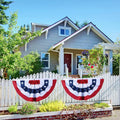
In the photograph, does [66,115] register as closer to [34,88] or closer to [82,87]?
[82,87]

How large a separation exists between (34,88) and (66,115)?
1.61 metres

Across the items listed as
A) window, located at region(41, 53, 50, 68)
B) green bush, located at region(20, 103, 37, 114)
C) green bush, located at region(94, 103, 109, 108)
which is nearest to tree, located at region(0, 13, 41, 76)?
green bush, located at region(20, 103, 37, 114)

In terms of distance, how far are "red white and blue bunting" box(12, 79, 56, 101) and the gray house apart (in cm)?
673

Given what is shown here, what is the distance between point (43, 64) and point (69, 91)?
8.90m

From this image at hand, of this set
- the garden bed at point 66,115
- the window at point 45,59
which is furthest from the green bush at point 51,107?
the window at point 45,59

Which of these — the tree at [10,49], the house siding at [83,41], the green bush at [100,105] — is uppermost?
the house siding at [83,41]

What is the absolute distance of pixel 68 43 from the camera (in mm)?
12422

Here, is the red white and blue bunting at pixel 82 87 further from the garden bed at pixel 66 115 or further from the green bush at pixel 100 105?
the garden bed at pixel 66 115

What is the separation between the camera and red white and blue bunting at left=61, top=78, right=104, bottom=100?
5.34 metres

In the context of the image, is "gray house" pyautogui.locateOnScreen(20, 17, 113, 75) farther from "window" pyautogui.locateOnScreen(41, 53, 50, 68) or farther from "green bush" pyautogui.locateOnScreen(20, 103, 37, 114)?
"green bush" pyautogui.locateOnScreen(20, 103, 37, 114)

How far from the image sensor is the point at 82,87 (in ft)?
17.9

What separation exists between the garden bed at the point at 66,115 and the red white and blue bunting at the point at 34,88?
26.9 inches

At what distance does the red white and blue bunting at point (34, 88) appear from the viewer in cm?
494

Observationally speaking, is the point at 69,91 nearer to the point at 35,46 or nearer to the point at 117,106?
the point at 117,106
